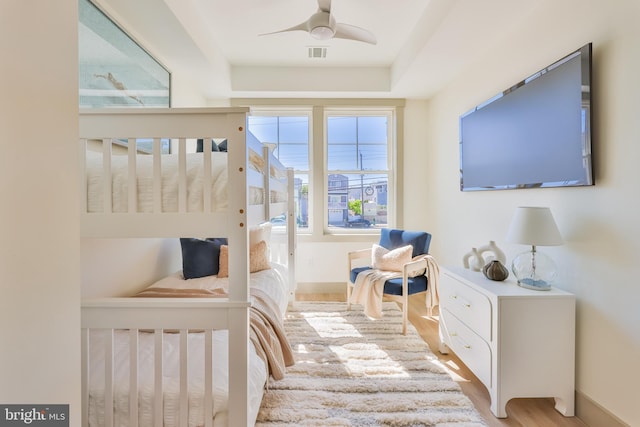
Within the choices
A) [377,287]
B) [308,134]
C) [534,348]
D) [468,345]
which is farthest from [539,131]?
[308,134]

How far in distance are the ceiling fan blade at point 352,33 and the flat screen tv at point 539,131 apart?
3.52 ft

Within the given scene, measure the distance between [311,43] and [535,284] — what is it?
2.72 meters

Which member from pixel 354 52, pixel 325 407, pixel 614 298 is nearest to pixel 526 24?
pixel 354 52

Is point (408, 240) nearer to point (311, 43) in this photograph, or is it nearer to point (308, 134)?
point (308, 134)

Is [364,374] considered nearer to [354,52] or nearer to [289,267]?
[289,267]

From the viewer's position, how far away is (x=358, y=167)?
3.94 metres

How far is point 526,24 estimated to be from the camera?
210 cm

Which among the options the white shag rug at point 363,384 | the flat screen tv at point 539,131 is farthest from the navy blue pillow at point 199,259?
the flat screen tv at point 539,131

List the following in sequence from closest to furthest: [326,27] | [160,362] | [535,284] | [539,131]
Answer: [160,362], [535,284], [539,131], [326,27]

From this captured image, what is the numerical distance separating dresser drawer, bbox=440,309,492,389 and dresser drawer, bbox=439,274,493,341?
0.15ft

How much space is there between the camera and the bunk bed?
1198mm

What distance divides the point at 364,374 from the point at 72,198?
193cm

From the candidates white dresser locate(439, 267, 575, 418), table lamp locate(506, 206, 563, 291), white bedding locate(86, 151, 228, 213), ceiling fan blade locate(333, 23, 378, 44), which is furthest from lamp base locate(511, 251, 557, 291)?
ceiling fan blade locate(333, 23, 378, 44)

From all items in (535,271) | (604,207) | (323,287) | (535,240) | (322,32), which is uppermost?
(322,32)
